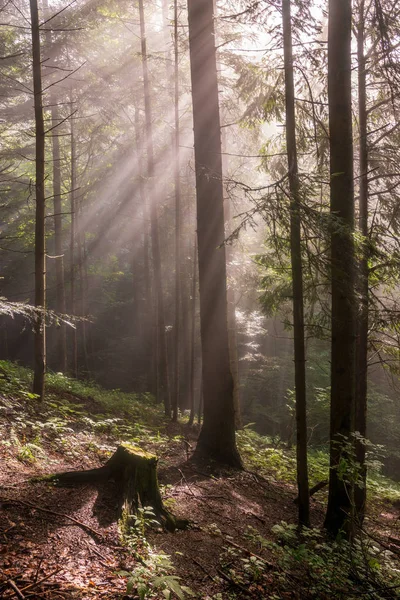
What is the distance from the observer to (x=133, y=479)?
4.83 metres

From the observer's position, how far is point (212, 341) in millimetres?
7664

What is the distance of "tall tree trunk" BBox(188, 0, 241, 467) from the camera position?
7.50 m

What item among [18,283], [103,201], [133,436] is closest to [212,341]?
[133,436]

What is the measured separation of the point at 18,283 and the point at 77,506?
22605 millimetres

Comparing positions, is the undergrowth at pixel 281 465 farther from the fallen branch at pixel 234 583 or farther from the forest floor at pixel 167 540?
the fallen branch at pixel 234 583

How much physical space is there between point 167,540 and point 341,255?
4124 millimetres

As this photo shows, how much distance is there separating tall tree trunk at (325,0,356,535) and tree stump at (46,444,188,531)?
2.44m

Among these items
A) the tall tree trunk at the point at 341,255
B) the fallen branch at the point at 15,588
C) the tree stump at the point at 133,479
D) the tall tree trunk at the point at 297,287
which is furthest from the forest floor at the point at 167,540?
the tall tree trunk at the point at 341,255

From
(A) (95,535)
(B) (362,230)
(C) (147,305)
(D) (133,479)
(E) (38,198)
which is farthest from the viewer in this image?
(C) (147,305)

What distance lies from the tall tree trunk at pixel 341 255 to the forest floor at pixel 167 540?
108 cm

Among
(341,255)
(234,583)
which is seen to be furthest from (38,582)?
(341,255)

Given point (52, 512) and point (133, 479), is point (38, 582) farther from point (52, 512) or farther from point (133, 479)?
point (133, 479)

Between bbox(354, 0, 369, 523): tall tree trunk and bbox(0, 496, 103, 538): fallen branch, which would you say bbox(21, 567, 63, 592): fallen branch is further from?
bbox(354, 0, 369, 523): tall tree trunk

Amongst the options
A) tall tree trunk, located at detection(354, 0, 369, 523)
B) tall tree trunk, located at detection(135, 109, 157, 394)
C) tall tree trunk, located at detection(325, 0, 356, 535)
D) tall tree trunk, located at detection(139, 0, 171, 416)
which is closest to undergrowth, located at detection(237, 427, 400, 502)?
tall tree trunk, located at detection(354, 0, 369, 523)
